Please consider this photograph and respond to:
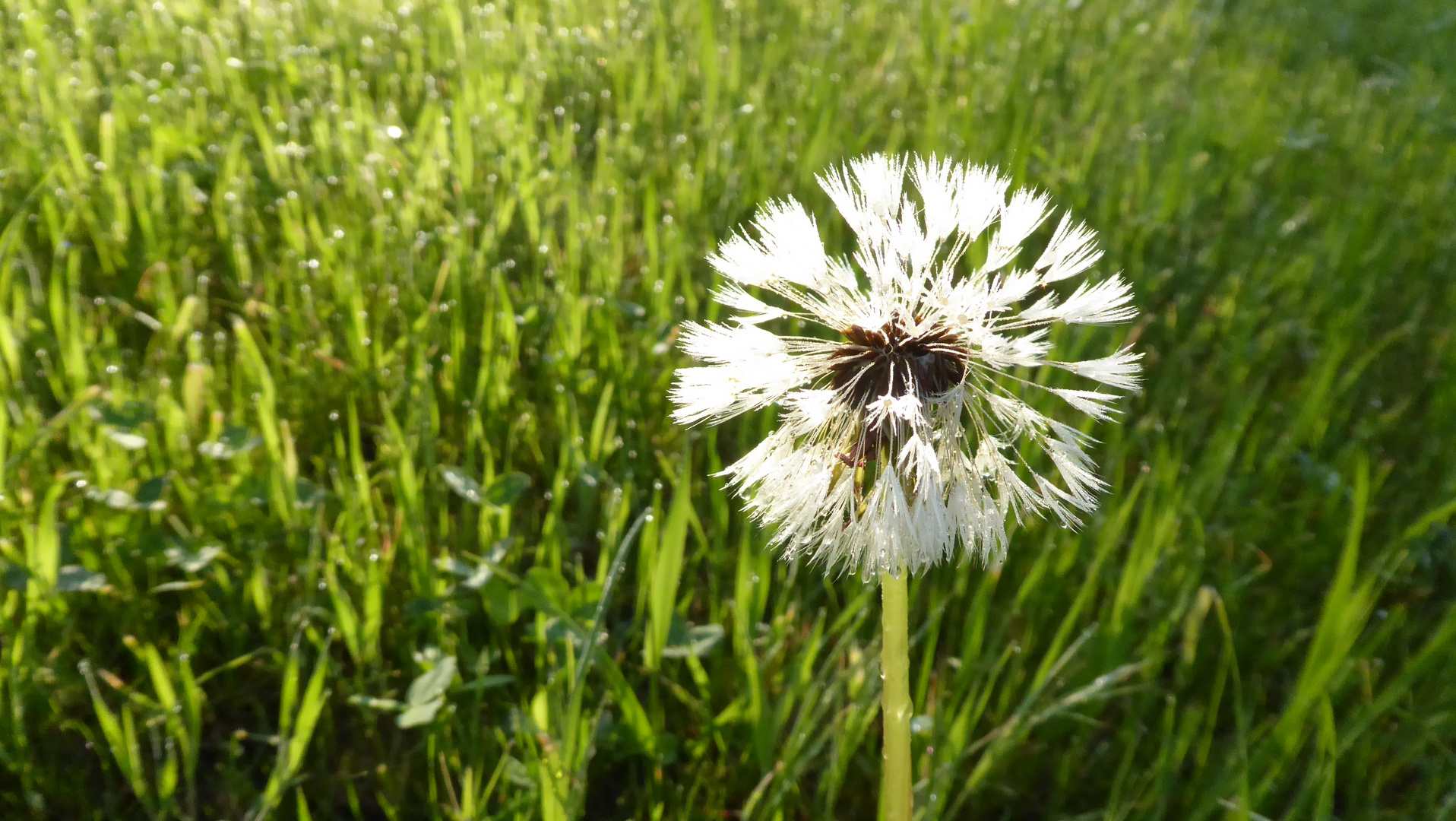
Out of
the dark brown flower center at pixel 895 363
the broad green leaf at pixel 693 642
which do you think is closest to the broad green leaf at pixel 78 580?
the broad green leaf at pixel 693 642

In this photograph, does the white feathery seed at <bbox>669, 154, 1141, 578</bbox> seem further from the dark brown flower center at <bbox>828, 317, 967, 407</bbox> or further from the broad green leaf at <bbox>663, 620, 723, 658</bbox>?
the broad green leaf at <bbox>663, 620, 723, 658</bbox>

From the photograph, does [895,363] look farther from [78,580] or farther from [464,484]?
[78,580]

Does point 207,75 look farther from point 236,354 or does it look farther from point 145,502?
point 145,502

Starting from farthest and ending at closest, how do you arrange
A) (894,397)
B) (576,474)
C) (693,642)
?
1. (576,474)
2. (693,642)
3. (894,397)

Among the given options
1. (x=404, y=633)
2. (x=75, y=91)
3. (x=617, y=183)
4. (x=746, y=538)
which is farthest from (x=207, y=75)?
(x=746, y=538)

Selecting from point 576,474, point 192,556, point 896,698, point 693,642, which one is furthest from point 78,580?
point 896,698

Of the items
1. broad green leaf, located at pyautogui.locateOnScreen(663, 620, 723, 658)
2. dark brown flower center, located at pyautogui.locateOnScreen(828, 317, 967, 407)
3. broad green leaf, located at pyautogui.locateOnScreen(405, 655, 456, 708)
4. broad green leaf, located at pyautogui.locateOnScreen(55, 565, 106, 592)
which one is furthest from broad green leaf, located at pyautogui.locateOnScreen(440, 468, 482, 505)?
dark brown flower center, located at pyautogui.locateOnScreen(828, 317, 967, 407)
